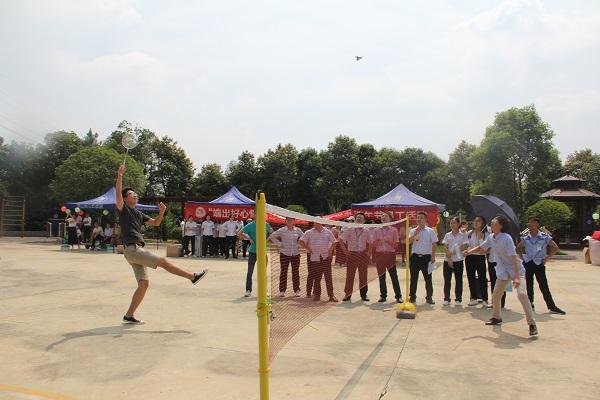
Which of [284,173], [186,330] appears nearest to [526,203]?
[284,173]

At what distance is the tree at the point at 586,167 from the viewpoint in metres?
47.2

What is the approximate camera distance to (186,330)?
675cm

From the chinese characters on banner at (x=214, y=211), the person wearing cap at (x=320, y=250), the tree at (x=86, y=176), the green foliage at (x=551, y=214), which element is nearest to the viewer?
the person wearing cap at (x=320, y=250)

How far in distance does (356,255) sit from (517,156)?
1121 inches

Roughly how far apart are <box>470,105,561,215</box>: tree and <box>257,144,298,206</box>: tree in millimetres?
19518

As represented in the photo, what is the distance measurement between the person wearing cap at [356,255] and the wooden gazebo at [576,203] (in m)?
31.1

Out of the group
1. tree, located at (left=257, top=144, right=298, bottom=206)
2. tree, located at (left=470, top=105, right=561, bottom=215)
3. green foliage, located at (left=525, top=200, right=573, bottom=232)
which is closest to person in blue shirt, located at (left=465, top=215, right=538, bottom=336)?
green foliage, located at (left=525, top=200, right=573, bottom=232)

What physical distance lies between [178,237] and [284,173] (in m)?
17.5

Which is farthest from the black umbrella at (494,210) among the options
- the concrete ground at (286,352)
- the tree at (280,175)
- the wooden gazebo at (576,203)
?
the tree at (280,175)

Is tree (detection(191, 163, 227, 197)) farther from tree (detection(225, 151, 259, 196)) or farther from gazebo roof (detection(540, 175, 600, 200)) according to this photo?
gazebo roof (detection(540, 175, 600, 200))

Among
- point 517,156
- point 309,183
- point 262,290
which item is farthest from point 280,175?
point 262,290

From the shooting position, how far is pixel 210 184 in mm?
51656

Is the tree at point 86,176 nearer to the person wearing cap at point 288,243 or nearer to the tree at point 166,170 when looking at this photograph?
the tree at point 166,170

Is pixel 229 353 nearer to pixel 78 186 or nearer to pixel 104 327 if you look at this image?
pixel 104 327
